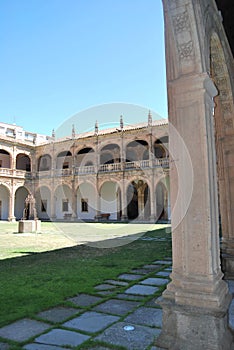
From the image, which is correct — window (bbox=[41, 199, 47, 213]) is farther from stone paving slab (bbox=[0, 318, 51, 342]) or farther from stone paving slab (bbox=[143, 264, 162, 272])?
stone paving slab (bbox=[0, 318, 51, 342])

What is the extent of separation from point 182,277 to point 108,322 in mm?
1180

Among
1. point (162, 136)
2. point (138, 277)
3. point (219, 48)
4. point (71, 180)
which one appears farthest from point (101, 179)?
point (219, 48)

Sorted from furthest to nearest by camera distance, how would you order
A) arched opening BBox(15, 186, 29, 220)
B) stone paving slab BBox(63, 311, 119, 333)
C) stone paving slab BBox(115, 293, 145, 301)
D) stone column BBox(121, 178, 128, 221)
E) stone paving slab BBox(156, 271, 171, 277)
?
arched opening BBox(15, 186, 29, 220), stone column BBox(121, 178, 128, 221), stone paving slab BBox(156, 271, 171, 277), stone paving slab BBox(115, 293, 145, 301), stone paving slab BBox(63, 311, 119, 333)

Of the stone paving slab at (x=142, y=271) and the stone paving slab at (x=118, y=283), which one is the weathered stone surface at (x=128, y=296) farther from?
the stone paving slab at (x=142, y=271)

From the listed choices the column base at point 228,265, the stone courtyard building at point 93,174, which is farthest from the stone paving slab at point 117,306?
the stone courtyard building at point 93,174

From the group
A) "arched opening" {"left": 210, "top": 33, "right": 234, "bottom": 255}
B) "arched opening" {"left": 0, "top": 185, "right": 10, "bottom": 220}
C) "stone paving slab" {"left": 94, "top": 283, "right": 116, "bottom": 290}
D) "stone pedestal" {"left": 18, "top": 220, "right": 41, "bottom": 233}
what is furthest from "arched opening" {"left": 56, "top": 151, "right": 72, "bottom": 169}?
"arched opening" {"left": 210, "top": 33, "right": 234, "bottom": 255}

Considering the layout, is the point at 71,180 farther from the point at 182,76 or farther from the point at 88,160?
the point at 182,76

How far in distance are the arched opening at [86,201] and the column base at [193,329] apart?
25.9 metres

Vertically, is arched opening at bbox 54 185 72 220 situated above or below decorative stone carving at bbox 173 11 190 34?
below

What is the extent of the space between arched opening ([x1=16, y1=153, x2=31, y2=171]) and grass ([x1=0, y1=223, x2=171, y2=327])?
25.8 m

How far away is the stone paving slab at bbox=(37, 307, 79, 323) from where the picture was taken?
3.36 m

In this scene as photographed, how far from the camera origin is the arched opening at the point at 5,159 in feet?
99.9

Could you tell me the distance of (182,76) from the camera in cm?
279

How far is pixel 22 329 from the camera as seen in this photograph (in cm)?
310
